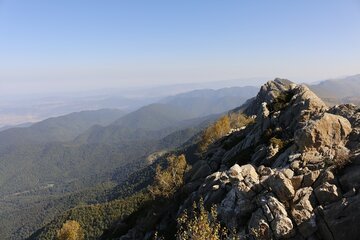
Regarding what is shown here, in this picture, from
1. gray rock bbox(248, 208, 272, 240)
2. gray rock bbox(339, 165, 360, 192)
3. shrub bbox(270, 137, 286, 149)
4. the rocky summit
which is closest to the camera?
the rocky summit

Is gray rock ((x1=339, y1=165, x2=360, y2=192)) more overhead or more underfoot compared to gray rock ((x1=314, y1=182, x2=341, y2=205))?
more overhead

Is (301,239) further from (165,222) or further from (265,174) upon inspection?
(165,222)

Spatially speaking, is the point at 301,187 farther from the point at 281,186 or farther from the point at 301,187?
the point at 281,186

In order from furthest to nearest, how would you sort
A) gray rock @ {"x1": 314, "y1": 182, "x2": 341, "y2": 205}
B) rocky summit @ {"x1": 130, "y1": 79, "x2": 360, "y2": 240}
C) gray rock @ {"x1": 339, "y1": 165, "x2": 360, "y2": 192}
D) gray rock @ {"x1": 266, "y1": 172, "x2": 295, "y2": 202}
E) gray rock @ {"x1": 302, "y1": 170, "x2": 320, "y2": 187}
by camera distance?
1. gray rock @ {"x1": 302, "y1": 170, "x2": 320, "y2": 187}
2. gray rock @ {"x1": 266, "y1": 172, "x2": 295, "y2": 202}
3. gray rock @ {"x1": 314, "y1": 182, "x2": 341, "y2": 205}
4. gray rock @ {"x1": 339, "y1": 165, "x2": 360, "y2": 192}
5. rocky summit @ {"x1": 130, "y1": 79, "x2": 360, "y2": 240}

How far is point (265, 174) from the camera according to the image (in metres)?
36.5

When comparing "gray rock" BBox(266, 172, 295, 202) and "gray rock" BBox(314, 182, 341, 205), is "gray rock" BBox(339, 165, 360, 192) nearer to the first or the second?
"gray rock" BBox(314, 182, 341, 205)

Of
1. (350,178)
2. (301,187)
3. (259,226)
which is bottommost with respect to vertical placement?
(259,226)

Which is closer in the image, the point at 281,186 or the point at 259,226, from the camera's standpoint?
the point at 259,226

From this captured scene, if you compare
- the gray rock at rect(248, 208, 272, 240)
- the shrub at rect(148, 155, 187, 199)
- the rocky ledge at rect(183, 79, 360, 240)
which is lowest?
the shrub at rect(148, 155, 187, 199)

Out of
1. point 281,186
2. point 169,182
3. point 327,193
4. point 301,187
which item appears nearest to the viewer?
point 327,193

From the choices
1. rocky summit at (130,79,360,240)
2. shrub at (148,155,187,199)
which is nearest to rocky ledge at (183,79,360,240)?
rocky summit at (130,79,360,240)

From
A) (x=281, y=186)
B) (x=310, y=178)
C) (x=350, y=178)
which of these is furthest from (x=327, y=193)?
(x=281, y=186)

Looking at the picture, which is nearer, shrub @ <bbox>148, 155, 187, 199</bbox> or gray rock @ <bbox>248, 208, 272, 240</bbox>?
gray rock @ <bbox>248, 208, 272, 240</bbox>

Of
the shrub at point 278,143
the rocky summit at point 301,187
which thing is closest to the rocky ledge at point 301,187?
the rocky summit at point 301,187
